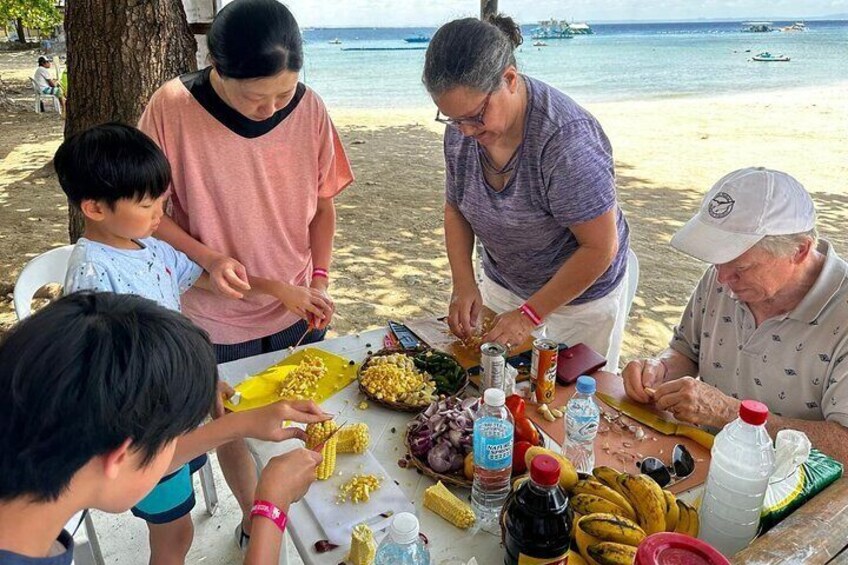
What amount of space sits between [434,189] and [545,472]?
9.03 metres

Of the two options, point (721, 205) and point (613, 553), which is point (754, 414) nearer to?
point (613, 553)

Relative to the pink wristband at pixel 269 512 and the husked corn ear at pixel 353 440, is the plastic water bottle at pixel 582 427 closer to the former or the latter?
the husked corn ear at pixel 353 440

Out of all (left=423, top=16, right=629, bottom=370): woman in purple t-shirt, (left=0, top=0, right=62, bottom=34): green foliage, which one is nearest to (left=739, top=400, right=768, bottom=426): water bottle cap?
(left=423, top=16, right=629, bottom=370): woman in purple t-shirt

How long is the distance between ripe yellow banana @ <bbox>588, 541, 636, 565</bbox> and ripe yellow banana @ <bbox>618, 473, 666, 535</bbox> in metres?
0.14

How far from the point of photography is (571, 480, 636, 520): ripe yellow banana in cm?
142

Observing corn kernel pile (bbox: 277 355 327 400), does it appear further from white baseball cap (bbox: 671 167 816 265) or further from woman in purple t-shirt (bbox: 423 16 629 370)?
white baseball cap (bbox: 671 167 816 265)

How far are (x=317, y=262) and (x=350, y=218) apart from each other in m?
5.64

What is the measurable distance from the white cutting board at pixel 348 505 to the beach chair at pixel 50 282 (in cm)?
132

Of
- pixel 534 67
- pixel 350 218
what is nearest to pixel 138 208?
pixel 350 218

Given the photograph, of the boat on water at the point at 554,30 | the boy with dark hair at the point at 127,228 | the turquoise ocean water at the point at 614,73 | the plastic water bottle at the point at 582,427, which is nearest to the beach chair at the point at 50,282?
the boy with dark hair at the point at 127,228

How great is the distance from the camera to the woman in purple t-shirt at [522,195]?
216 centimetres

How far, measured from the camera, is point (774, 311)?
209 cm

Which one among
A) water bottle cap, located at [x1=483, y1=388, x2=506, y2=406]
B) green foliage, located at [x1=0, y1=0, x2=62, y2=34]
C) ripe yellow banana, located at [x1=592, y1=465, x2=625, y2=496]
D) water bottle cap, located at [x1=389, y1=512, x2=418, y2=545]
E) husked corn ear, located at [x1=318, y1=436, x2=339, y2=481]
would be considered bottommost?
husked corn ear, located at [x1=318, y1=436, x2=339, y2=481]

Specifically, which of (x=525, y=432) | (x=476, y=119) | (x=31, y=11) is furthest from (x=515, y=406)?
(x=31, y=11)
